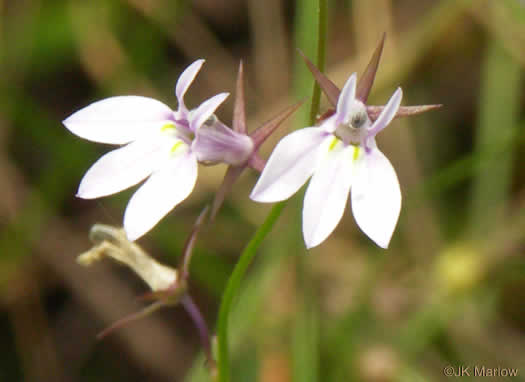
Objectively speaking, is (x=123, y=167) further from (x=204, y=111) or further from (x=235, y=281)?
(x=235, y=281)

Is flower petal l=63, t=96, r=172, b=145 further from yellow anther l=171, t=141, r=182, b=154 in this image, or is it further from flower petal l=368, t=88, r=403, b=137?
flower petal l=368, t=88, r=403, b=137

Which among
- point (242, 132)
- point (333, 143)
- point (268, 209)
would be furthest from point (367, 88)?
point (268, 209)

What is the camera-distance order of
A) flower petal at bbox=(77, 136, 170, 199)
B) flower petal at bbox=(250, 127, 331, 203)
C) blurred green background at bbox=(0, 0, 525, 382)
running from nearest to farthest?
flower petal at bbox=(250, 127, 331, 203) → flower petal at bbox=(77, 136, 170, 199) → blurred green background at bbox=(0, 0, 525, 382)

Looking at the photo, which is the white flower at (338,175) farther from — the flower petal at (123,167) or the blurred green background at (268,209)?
the blurred green background at (268,209)

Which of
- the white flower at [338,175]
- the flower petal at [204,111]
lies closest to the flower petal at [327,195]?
the white flower at [338,175]

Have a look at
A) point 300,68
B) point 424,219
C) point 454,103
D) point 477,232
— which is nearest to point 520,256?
point 477,232

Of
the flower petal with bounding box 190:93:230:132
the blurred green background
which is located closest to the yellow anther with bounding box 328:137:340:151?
the flower petal with bounding box 190:93:230:132
